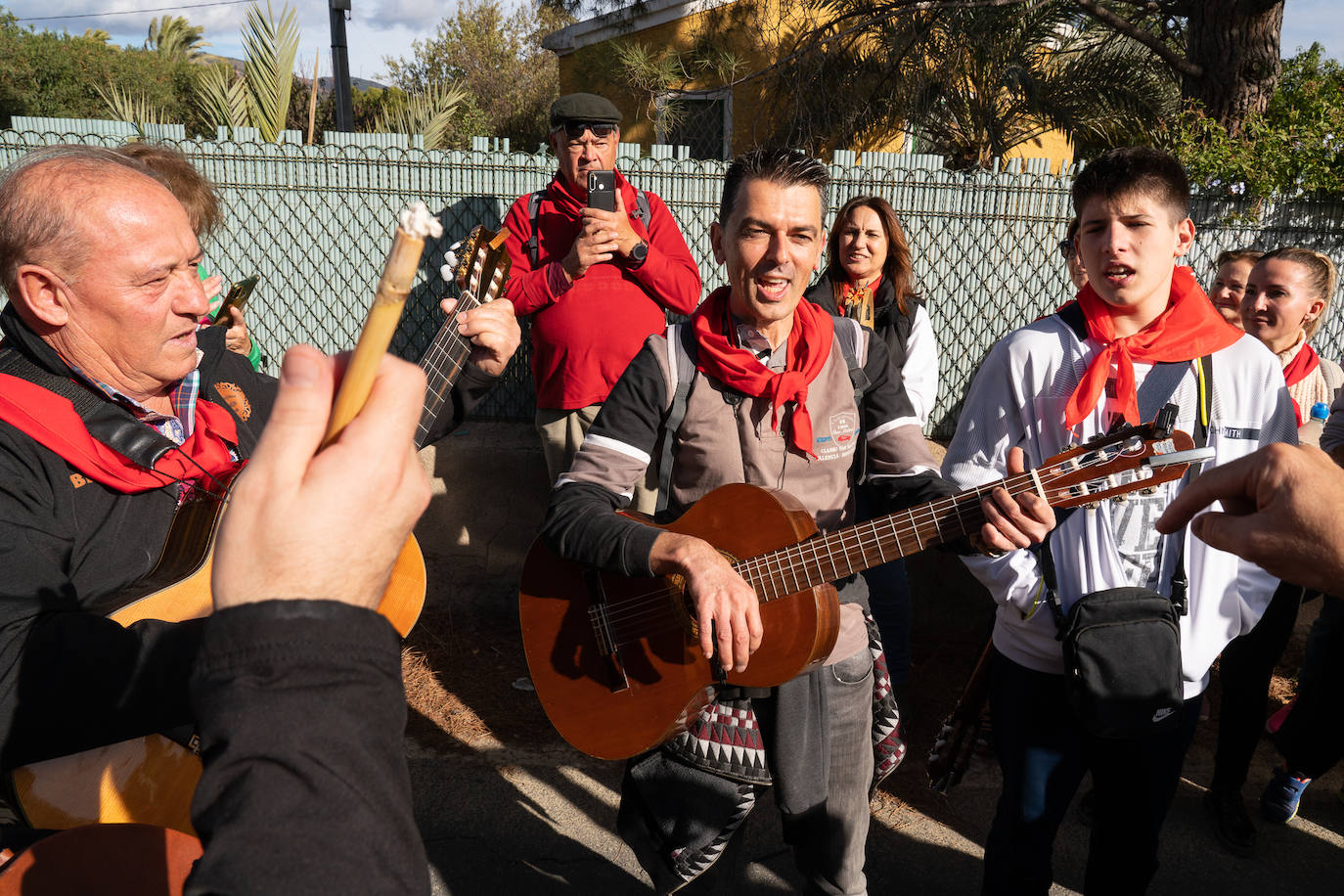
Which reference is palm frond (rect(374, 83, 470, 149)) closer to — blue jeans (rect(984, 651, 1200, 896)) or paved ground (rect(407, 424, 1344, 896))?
paved ground (rect(407, 424, 1344, 896))

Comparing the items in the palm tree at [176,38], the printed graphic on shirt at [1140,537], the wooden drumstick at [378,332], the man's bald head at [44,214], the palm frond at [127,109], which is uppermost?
the palm tree at [176,38]

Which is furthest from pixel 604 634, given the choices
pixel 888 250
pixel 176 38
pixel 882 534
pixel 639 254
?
pixel 176 38

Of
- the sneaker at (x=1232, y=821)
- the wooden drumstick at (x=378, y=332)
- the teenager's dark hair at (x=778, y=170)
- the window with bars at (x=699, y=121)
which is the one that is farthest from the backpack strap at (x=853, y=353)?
the window with bars at (x=699, y=121)

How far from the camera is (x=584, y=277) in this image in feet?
12.9

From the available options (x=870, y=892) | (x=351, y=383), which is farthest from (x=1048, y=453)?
(x=351, y=383)

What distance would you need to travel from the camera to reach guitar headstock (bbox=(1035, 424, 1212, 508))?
6.06 ft

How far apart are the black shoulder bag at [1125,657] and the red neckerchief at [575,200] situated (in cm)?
259

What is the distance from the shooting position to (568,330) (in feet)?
12.9

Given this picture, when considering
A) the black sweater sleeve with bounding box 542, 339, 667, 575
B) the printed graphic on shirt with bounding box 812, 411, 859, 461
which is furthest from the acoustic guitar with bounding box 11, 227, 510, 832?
the printed graphic on shirt with bounding box 812, 411, 859, 461

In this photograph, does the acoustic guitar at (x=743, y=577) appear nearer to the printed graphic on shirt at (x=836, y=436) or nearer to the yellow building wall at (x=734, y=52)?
the printed graphic on shirt at (x=836, y=436)

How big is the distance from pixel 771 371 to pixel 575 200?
7.61 ft

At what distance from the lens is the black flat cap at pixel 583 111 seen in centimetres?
410

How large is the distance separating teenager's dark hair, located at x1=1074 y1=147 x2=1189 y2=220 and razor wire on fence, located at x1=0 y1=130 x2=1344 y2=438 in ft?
10.9

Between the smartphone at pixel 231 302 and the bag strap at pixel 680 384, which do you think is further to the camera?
the smartphone at pixel 231 302
